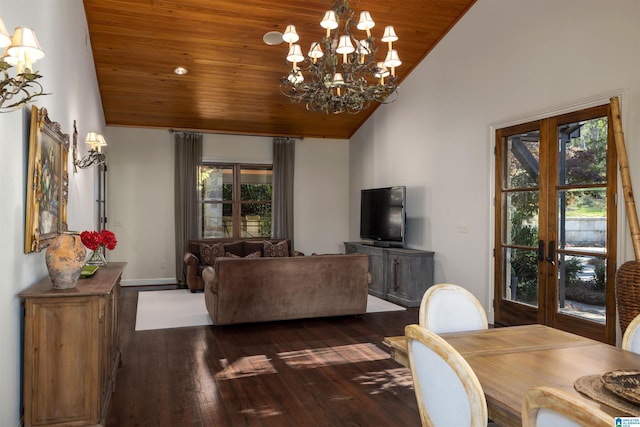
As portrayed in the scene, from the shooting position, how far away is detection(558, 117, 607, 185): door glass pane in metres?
4.18

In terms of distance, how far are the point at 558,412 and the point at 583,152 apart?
4040 mm

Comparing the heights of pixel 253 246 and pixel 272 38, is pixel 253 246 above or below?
below

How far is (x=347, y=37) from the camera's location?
158 inches

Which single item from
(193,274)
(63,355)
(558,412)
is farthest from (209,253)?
(558,412)

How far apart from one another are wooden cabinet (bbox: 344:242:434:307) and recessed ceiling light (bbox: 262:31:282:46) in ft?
11.4

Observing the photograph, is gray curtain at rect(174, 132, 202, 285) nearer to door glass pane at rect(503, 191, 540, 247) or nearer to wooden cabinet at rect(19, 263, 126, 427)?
door glass pane at rect(503, 191, 540, 247)

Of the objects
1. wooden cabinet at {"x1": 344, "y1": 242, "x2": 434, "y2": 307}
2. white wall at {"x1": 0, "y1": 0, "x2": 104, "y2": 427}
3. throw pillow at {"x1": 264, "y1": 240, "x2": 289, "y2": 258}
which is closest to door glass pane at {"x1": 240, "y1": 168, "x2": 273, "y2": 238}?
throw pillow at {"x1": 264, "y1": 240, "x2": 289, "y2": 258}

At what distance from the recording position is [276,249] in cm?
839

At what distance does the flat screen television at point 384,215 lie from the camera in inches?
281

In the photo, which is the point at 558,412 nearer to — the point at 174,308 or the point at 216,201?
the point at 174,308

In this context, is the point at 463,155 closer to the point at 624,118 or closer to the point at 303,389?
the point at 624,118

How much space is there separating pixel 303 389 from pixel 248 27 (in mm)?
4472

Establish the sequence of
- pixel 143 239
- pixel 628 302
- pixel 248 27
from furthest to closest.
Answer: pixel 143 239 → pixel 248 27 → pixel 628 302

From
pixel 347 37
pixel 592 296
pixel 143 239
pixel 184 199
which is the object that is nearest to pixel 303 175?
pixel 184 199
